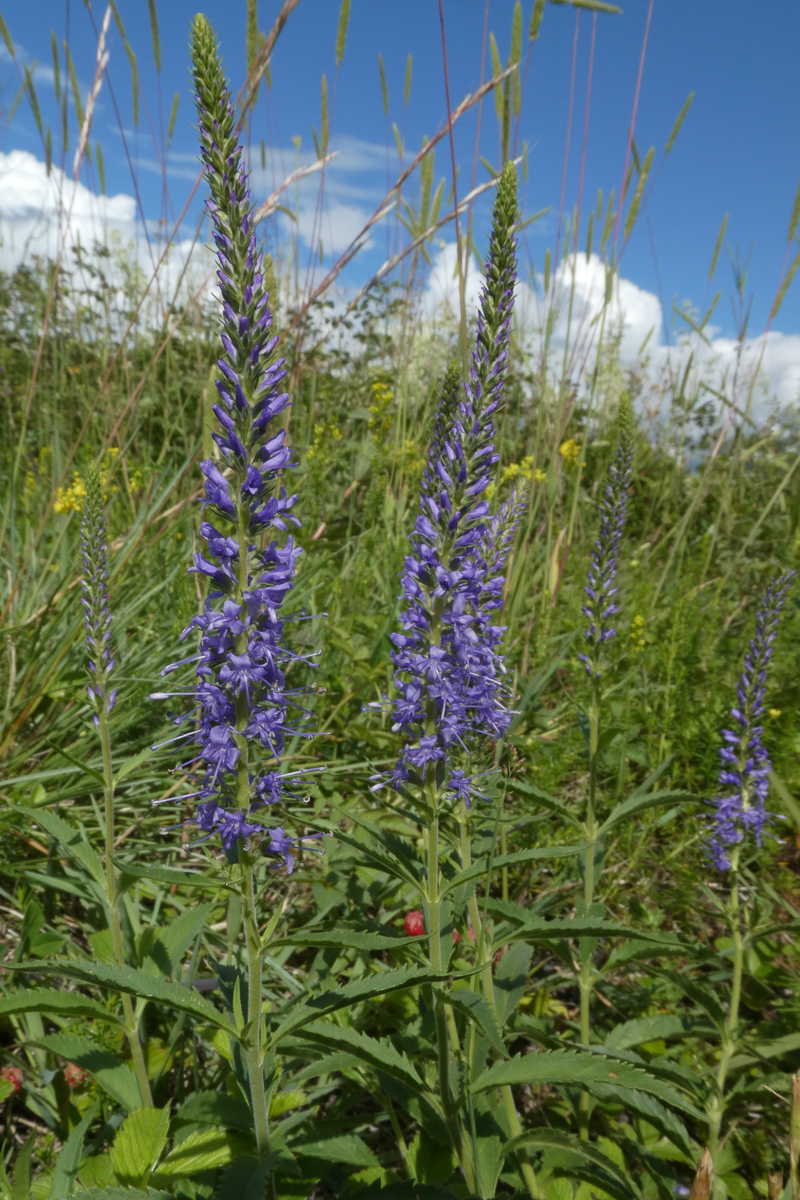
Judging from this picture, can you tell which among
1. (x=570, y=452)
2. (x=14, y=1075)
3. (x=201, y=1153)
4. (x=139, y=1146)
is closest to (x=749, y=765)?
(x=201, y=1153)

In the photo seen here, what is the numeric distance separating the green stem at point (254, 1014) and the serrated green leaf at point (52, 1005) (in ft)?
1.18

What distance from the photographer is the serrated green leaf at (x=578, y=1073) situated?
1352 mm

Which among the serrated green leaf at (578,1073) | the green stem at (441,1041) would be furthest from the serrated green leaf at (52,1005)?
the serrated green leaf at (578,1073)

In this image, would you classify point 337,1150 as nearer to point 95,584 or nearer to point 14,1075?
point 14,1075

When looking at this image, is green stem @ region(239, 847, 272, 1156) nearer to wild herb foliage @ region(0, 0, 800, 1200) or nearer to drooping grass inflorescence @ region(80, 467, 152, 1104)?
wild herb foliage @ region(0, 0, 800, 1200)

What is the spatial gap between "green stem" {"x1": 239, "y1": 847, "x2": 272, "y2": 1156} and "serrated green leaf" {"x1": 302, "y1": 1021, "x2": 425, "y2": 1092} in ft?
0.35

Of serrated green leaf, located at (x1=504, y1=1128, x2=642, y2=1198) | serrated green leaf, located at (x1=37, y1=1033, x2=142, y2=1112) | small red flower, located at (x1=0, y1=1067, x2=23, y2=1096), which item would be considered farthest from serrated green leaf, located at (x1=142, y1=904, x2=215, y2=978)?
serrated green leaf, located at (x1=504, y1=1128, x2=642, y2=1198)

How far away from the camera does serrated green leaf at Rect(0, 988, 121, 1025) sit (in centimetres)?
132

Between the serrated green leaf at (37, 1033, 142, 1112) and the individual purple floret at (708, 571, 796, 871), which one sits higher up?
the individual purple floret at (708, 571, 796, 871)

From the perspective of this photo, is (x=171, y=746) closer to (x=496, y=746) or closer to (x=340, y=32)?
(x=496, y=746)

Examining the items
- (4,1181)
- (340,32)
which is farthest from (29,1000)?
(340,32)

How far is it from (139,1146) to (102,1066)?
1.03 feet

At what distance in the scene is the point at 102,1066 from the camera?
1.70 m

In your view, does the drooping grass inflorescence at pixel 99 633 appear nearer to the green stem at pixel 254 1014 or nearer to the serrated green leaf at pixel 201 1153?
the serrated green leaf at pixel 201 1153
